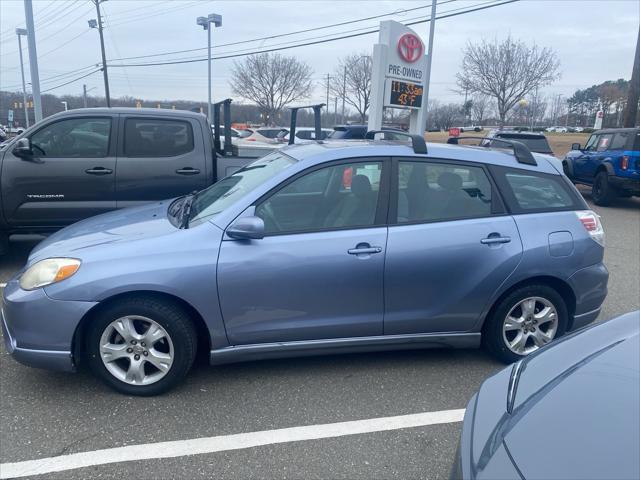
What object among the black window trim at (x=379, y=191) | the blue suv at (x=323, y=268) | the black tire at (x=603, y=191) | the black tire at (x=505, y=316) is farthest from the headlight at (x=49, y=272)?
the black tire at (x=603, y=191)

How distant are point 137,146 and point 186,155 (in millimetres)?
580

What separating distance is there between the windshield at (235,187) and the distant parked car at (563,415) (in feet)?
6.98

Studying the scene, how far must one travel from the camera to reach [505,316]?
12.6 feet

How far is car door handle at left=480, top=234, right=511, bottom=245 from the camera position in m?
3.68

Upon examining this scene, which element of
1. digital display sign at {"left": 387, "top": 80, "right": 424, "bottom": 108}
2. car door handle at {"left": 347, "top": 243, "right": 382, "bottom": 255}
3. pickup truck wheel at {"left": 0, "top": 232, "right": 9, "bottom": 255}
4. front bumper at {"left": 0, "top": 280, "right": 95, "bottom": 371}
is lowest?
pickup truck wheel at {"left": 0, "top": 232, "right": 9, "bottom": 255}

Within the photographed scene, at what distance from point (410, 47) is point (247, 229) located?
33.6 feet

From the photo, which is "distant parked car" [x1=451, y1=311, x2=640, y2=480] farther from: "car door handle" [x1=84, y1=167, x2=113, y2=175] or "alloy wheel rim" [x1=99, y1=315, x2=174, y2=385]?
"car door handle" [x1=84, y1=167, x2=113, y2=175]

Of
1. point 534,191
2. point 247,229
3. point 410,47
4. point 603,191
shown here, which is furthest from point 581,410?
point 603,191

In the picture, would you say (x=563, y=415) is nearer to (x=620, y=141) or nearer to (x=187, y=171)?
(x=187, y=171)

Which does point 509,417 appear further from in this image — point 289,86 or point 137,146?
point 289,86

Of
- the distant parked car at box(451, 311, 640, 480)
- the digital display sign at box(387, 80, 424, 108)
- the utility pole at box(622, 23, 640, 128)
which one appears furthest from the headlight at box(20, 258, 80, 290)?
the utility pole at box(622, 23, 640, 128)

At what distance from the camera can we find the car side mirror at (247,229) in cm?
322

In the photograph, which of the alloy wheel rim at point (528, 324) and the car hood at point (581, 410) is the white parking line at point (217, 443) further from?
the car hood at point (581, 410)

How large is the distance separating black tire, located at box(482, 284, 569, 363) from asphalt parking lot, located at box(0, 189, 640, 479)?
176 millimetres
